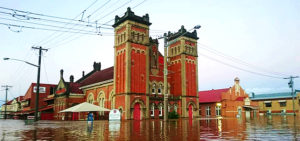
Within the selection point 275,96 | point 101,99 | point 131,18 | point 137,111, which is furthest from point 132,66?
point 275,96

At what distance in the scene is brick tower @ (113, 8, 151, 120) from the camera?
3938cm

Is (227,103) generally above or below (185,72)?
below

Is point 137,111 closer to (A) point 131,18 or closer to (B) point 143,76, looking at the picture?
(B) point 143,76

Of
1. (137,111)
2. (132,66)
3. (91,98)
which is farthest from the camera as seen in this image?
(91,98)

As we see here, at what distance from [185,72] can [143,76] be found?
10449 mm

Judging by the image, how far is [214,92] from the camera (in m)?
Answer: 61.1

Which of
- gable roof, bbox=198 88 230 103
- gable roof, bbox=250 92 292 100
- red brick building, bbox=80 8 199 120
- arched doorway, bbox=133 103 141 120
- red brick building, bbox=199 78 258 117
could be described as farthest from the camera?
gable roof, bbox=250 92 292 100

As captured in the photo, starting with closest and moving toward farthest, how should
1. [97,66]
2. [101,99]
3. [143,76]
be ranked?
[143,76] → [101,99] → [97,66]

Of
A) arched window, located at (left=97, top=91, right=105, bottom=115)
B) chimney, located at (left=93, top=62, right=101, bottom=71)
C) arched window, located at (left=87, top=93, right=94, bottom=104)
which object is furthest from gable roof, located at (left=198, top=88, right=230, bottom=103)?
chimney, located at (left=93, top=62, right=101, bottom=71)

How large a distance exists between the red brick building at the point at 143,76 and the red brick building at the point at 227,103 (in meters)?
9.98

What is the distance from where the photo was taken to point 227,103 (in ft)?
186

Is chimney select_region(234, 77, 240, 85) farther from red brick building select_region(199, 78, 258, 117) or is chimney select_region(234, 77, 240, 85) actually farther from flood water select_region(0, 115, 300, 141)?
flood water select_region(0, 115, 300, 141)

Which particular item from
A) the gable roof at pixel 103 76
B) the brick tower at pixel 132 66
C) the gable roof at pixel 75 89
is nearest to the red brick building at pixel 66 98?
the gable roof at pixel 75 89

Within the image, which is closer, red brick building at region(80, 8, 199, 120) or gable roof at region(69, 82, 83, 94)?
red brick building at region(80, 8, 199, 120)
